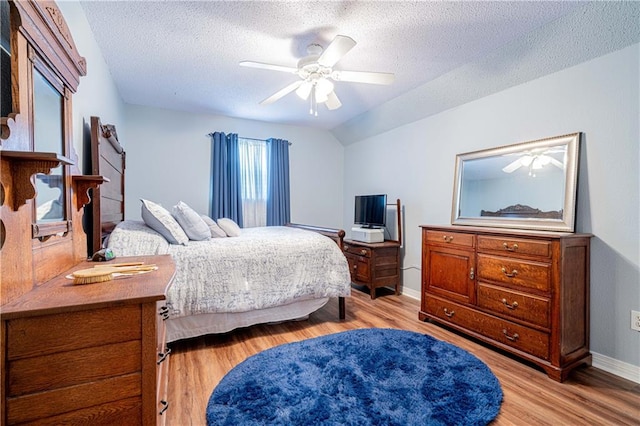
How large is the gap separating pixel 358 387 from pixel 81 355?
57.4 inches

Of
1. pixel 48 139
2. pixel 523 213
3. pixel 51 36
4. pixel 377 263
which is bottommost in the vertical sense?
pixel 377 263

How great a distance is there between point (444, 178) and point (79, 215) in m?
3.21

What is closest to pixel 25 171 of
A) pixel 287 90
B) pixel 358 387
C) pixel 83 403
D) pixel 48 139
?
pixel 48 139

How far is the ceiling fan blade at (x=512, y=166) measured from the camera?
2.53 m

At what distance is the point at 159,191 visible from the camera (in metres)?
3.89

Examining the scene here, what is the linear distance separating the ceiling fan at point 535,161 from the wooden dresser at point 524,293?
1.89 feet

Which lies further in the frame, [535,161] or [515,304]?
[535,161]

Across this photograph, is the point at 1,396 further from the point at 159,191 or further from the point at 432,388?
the point at 159,191

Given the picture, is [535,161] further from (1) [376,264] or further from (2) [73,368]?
(2) [73,368]

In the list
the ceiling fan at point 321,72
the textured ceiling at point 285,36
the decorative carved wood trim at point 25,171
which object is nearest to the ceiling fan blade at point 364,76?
the ceiling fan at point 321,72

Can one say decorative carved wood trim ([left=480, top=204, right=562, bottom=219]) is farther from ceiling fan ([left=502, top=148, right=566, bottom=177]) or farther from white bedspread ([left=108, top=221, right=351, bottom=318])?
white bedspread ([left=108, top=221, right=351, bottom=318])

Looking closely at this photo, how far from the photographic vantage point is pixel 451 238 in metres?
2.64

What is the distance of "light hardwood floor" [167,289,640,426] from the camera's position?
157 cm

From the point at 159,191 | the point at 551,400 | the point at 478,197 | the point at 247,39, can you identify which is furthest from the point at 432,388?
the point at 159,191
